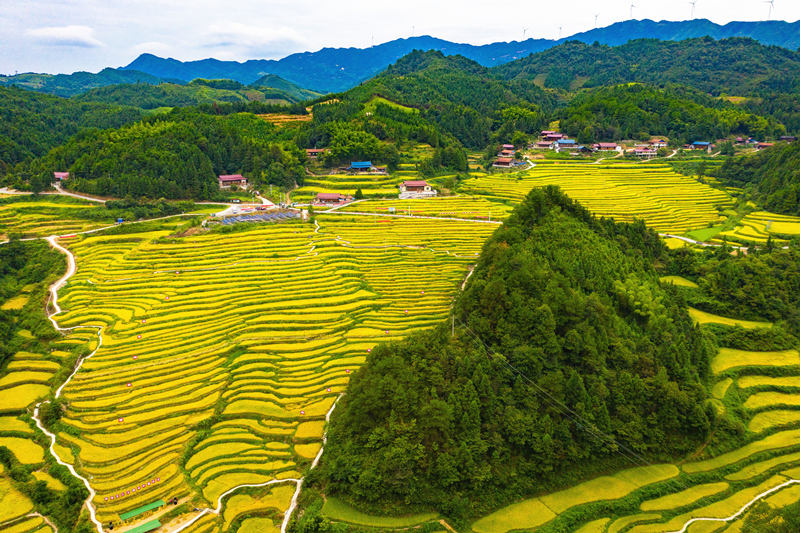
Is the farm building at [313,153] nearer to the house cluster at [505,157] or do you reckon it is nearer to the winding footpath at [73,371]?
the house cluster at [505,157]

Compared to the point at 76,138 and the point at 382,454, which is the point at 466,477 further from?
the point at 76,138

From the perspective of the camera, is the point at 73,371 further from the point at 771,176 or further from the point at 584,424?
the point at 771,176

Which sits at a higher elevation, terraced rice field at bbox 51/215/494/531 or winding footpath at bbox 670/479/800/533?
terraced rice field at bbox 51/215/494/531

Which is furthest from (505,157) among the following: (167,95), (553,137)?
(167,95)

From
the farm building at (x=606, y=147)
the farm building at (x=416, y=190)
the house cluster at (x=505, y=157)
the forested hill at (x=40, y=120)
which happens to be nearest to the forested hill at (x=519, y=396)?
the farm building at (x=416, y=190)

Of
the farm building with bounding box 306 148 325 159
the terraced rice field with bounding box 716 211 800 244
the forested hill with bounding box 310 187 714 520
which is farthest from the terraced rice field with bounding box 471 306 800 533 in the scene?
the farm building with bounding box 306 148 325 159

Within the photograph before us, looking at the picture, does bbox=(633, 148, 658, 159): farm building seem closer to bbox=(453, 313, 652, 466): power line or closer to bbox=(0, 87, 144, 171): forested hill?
bbox=(453, 313, 652, 466): power line
